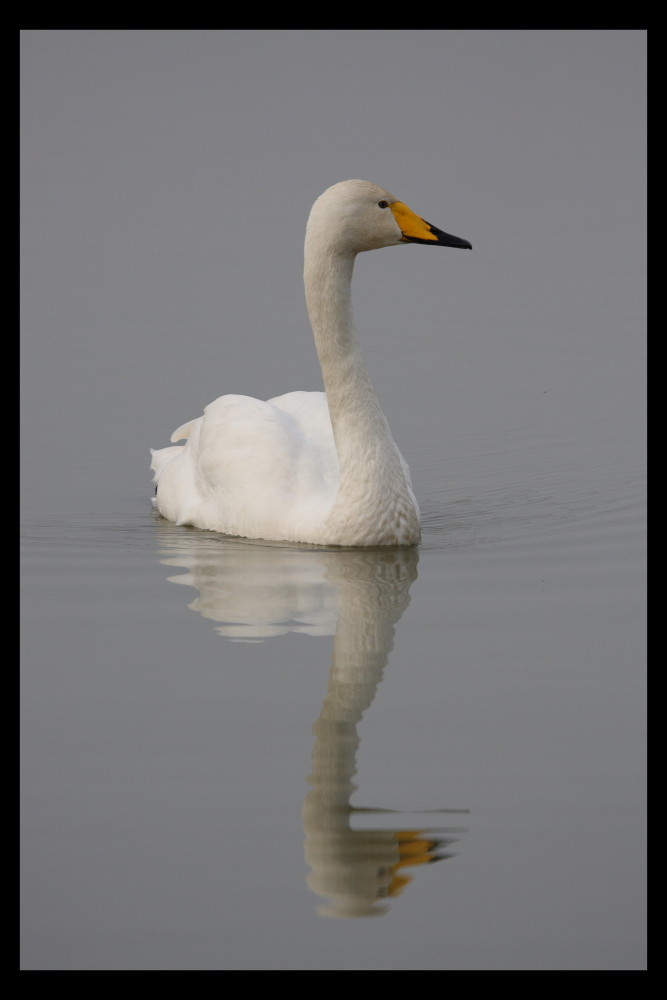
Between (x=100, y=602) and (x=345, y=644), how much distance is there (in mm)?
1520

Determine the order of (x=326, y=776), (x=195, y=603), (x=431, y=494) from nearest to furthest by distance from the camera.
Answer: (x=326, y=776), (x=195, y=603), (x=431, y=494)

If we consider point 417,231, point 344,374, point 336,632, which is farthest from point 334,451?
point 336,632

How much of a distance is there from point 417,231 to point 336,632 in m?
2.70

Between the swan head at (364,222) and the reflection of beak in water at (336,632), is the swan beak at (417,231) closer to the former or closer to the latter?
the swan head at (364,222)

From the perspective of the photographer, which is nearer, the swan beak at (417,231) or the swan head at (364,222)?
the swan head at (364,222)

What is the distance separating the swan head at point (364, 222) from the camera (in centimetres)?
967

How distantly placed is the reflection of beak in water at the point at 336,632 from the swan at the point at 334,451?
0.46 feet

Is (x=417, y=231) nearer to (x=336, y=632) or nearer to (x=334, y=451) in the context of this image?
(x=334, y=451)

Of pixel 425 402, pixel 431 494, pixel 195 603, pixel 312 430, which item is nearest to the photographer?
pixel 195 603

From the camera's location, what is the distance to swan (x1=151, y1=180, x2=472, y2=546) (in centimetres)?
976

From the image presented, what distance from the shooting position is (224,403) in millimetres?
11094

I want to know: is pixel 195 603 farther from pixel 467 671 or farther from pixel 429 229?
pixel 429 229

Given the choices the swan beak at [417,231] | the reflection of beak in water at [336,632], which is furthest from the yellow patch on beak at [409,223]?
the reflection of beak in water at [336,632]

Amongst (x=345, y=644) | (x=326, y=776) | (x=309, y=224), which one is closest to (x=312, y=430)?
(x=309, y=224)
